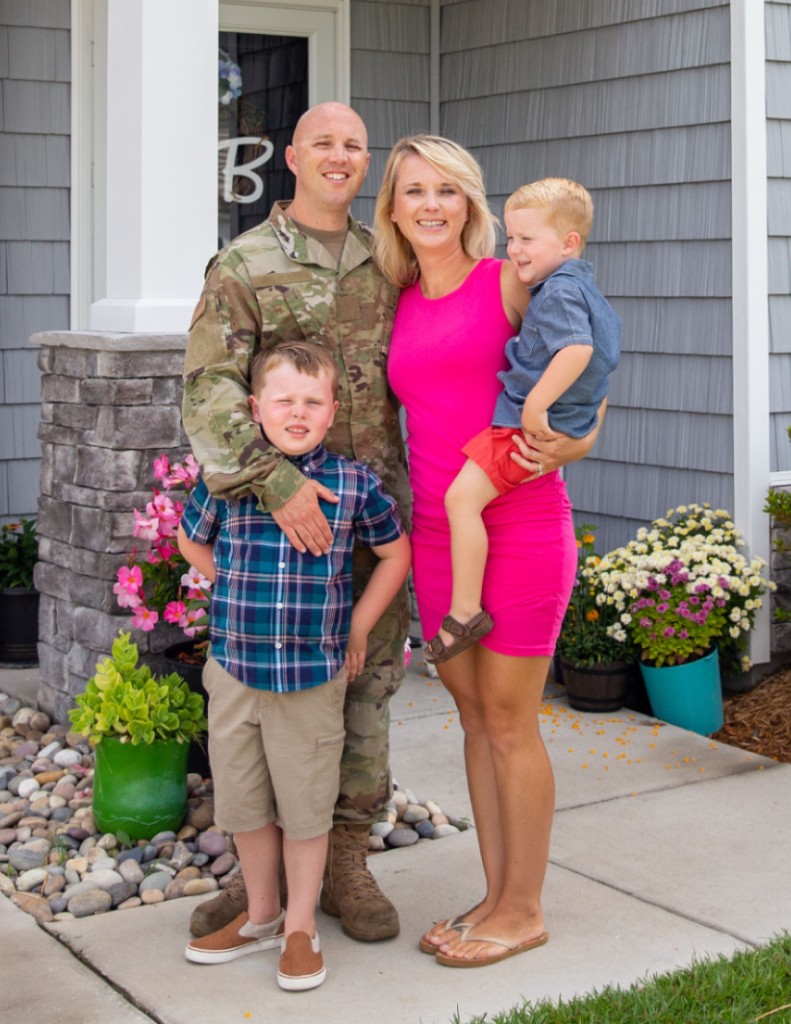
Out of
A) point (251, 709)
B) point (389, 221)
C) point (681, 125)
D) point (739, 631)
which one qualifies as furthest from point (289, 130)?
point (251, 709)

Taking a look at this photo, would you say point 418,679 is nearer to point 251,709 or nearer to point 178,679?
point 178,679

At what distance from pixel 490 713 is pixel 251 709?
492 millimetres

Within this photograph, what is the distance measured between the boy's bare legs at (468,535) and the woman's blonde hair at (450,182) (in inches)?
18.8

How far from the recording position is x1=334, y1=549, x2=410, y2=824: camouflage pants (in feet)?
10.5

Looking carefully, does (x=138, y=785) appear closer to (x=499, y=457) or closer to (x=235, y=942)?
(x=235, y=942)

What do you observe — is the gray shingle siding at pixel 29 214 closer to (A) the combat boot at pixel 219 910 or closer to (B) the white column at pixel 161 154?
(B) the white column at pixel 161 154

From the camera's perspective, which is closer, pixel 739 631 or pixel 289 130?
pixel 739 631

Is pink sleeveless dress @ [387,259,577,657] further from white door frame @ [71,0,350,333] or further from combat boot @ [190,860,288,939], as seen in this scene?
white door frame @ [71,0,350,333]

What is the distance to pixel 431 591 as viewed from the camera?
9.91ft

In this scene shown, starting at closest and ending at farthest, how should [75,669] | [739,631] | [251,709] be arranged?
1. [251,709]
2. [75,669]
3. [739,631]

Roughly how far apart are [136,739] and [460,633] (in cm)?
122

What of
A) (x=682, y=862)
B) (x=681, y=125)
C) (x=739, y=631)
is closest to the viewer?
(x=682, y=862)

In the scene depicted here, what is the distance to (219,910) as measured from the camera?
10.4 ft

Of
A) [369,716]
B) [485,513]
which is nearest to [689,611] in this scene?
[369,716]
